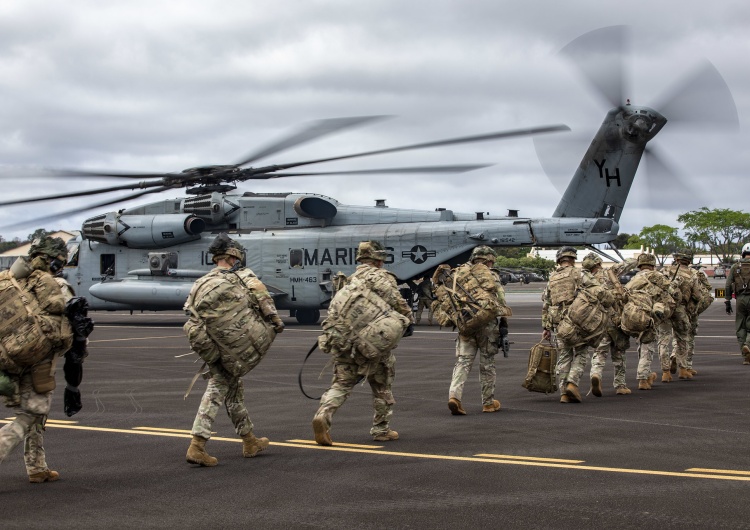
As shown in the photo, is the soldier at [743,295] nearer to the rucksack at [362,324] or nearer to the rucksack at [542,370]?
the rucksack at [542,370]

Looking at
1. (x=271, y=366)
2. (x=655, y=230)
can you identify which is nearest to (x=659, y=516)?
(x=271, y=366)

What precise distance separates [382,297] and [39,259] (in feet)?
9.75

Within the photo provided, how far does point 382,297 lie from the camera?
8.20m

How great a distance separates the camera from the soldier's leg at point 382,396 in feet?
26.8

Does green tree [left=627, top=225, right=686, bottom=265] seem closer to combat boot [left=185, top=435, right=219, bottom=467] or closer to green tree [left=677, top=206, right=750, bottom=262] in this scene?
green tree [left=677, top=206, right=750, bottom=262]

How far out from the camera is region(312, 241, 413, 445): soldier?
26.3 feet

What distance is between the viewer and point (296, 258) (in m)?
25.1

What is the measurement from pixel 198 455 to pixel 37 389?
4.37 feet

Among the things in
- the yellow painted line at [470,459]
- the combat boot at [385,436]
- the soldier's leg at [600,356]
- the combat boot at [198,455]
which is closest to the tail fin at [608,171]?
the soldier's leg at [600,356]

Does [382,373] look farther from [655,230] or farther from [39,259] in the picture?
[655,230]

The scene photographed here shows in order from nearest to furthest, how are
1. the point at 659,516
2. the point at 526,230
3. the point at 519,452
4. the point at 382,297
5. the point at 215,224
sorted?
the point at 659,516, the point at 519,452, the point at 382,297, the point at 526,230, the point at 215,224

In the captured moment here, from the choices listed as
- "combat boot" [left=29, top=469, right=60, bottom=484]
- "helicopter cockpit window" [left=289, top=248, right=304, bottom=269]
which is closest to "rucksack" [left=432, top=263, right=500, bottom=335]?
"combat boot" [left=29, top=469, right=60, bottom=484]

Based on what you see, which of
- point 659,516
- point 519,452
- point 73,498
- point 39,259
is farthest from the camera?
point 519,452

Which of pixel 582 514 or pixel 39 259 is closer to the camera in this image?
pixel 582 514
